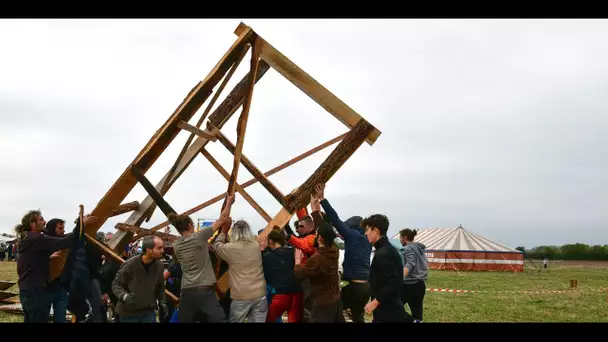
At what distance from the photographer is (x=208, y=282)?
6.01 metres

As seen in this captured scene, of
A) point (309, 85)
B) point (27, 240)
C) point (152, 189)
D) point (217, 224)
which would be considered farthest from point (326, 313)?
point (27, 240)

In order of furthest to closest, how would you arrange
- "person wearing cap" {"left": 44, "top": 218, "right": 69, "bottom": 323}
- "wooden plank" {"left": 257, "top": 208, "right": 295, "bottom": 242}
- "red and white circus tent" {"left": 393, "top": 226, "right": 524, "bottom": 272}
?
"red and white circus tent" {"left": 393, "top": 226, "right": 524, "bottom": 272} < "person wearing cap" {"left": 44, "top": 218, "right": 69, "bottom": 323} < "wooden plank" {"left": 257, "top": 208, "right": 295, "bottom": 242}

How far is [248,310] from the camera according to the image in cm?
618

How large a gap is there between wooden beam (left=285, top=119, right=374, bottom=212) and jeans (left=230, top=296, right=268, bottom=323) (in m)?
1.09

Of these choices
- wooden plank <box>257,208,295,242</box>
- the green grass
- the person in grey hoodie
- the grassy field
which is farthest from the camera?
the green grass

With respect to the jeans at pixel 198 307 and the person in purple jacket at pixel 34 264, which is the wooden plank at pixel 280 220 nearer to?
the jeans at pixel 198 307

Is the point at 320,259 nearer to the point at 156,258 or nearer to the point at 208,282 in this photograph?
the point at 208,282

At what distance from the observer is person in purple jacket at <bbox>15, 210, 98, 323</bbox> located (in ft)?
21.7

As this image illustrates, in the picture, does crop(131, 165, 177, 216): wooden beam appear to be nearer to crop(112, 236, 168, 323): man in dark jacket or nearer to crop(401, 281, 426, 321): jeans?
crop(112, 236, 168, 323): man in dark jacket

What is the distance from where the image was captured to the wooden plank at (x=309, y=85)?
20.8 feet

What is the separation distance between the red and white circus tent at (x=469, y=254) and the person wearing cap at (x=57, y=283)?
1075 inches

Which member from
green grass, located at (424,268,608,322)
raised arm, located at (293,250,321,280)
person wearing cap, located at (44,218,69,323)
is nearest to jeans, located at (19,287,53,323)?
person wearing cap, located at (44,218,69,323)
